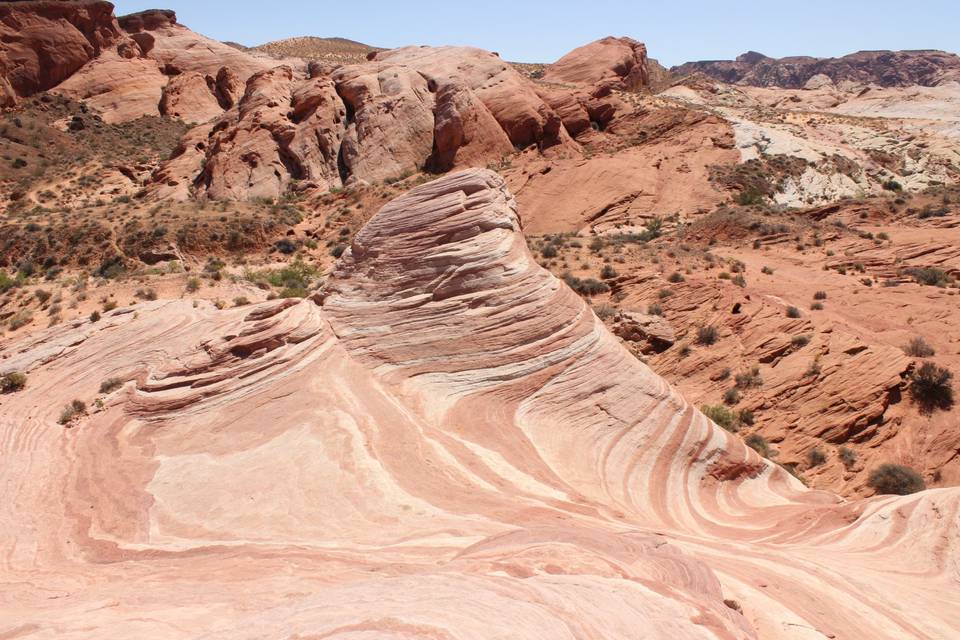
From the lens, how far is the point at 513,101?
40.3 metres

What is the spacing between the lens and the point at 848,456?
13406mm

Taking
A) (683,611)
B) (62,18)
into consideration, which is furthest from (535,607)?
(62,18)

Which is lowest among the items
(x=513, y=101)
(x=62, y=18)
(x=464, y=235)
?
(x=464, y=235)

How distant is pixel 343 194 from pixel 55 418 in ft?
89.0

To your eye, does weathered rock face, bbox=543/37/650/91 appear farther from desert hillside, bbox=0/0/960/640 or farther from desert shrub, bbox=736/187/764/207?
desert hillside, bbox=0/0/960/640

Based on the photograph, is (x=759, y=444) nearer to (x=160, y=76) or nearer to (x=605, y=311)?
(x=605, y=311)

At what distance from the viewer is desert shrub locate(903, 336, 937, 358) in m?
15.7

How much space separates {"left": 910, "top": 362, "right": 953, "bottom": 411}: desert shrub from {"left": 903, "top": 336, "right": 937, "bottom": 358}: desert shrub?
991mm

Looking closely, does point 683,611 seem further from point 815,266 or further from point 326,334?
point 815,266

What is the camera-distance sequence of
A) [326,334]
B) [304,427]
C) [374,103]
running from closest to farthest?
[304,427], [326,334], [374,103]

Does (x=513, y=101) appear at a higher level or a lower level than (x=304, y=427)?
higher

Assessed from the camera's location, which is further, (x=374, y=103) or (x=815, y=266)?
(x=374, y=103)

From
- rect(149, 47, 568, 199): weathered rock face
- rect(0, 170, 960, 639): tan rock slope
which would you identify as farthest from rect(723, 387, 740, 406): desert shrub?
rect(149, 47, 568, 199): weathered rock face

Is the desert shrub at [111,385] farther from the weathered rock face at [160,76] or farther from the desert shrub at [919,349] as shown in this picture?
the weathered rock face at [160,76]
